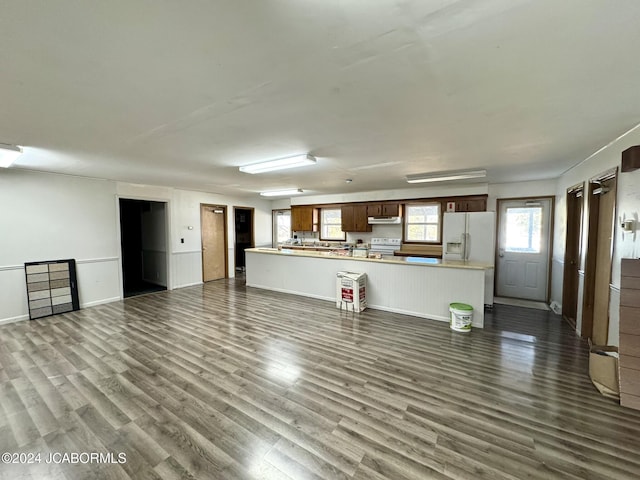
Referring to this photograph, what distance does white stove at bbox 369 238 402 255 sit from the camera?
659cm

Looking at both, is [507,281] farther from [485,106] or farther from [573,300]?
[485,106]

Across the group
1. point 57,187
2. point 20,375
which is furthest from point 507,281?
point 57,187

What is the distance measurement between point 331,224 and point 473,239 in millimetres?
4067

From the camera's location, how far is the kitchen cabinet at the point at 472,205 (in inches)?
220

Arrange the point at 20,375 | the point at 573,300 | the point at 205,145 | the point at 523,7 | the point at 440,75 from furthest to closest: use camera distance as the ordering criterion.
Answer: the point at 573,300
the point at 205,145
the point at 20,375
the point at 440,75
the point at 523,7

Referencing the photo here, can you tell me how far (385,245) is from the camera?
6723 mm

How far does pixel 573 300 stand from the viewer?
4.05 metres

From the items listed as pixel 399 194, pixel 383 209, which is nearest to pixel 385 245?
pixel 383 209

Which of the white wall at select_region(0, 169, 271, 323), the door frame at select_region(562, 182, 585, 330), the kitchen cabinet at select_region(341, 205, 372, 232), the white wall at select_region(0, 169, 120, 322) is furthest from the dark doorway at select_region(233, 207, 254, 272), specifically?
the door frame at select_region(562, 182, 585, 330)

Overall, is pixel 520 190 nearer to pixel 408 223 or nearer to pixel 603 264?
pixel 408 223

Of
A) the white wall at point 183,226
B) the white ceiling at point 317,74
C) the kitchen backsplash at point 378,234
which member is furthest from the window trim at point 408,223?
the white wall at point 183,226

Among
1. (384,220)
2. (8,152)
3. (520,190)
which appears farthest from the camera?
(384,220)

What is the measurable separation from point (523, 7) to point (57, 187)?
6.55 m

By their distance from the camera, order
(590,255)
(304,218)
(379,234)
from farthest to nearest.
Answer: (304,218)
(379,234)
(590,255)
